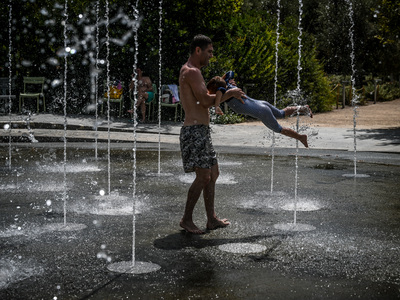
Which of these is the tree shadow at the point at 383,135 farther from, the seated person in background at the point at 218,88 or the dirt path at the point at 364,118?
the seated person in background at the point at 218,88

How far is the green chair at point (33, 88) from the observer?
19.2 meters

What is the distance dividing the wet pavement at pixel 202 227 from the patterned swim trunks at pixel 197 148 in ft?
2.02

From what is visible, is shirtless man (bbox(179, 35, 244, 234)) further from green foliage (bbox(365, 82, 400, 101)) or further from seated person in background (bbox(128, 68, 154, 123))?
green foliage (bbox(365, 82, 400, 101))

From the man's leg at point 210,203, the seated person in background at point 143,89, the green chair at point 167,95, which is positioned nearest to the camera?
the man's leg at point 210,203

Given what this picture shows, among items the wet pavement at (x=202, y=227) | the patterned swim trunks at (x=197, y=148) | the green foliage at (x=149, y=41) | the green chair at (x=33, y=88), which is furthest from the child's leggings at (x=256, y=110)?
the green chair at (x=33, y=88)

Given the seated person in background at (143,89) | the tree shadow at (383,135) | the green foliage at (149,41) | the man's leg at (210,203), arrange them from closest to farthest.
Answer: the man's leg at (210,203)
the tree shadow at (383,135)
the seated person in background at (143,89)
the green foliage at (149,41)

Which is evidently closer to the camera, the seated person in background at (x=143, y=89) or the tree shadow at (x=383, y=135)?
the tree shadow at (x=383, y=135)

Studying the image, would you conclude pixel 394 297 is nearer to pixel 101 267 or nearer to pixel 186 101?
pixel 101 267

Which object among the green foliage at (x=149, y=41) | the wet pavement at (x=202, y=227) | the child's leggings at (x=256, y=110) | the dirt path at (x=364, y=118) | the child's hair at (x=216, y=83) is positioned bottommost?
the wet pavement at (x=202, y=227)

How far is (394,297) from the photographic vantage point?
411 centimetres

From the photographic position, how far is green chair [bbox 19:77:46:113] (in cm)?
1917

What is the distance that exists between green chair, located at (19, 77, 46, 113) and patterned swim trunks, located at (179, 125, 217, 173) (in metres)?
13.9

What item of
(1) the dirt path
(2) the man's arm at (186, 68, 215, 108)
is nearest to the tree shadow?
(1) the dirt path

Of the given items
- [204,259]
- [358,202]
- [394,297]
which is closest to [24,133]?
[358,202]
